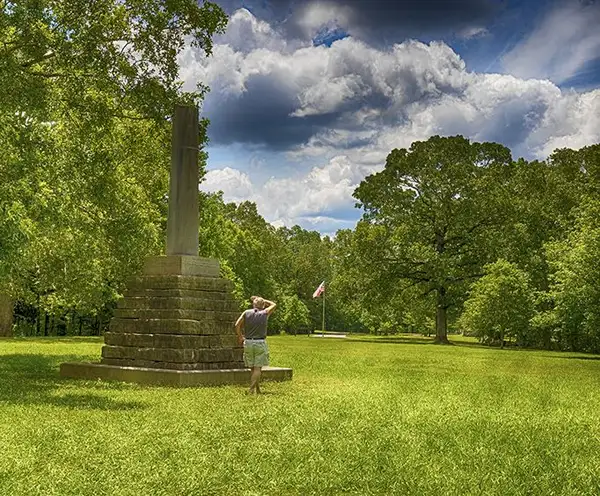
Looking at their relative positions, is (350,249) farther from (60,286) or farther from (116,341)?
(116,341)

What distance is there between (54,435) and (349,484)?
3917 mm

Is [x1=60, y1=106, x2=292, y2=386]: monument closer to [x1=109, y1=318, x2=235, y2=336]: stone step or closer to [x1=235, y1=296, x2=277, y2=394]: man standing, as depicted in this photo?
[x1=109, y1=318, x2=235, y2=336]: stone step

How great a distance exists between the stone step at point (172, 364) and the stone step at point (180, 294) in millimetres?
1546

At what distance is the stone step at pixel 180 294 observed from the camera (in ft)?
52.5

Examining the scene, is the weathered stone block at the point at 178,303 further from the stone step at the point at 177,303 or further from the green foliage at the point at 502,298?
the green foliage at the point at 502,298

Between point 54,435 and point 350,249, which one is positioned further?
point 350,249

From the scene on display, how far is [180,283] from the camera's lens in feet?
52.7

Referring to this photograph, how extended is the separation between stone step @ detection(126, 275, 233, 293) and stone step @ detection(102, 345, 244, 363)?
1488mm

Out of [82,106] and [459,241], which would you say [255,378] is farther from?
[459,241]

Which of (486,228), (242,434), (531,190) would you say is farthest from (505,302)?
(242,434)

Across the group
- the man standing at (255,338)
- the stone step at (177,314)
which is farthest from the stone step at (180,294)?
the man standing at (255,338)

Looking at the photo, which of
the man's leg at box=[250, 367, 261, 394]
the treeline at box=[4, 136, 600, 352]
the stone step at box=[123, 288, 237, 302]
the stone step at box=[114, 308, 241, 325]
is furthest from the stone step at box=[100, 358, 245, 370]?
the treeline at box=[4, 136, 600, 352]

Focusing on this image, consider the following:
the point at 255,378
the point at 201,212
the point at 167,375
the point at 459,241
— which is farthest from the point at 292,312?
Answer: the point at 255,378

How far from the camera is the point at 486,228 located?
50.4 meters
